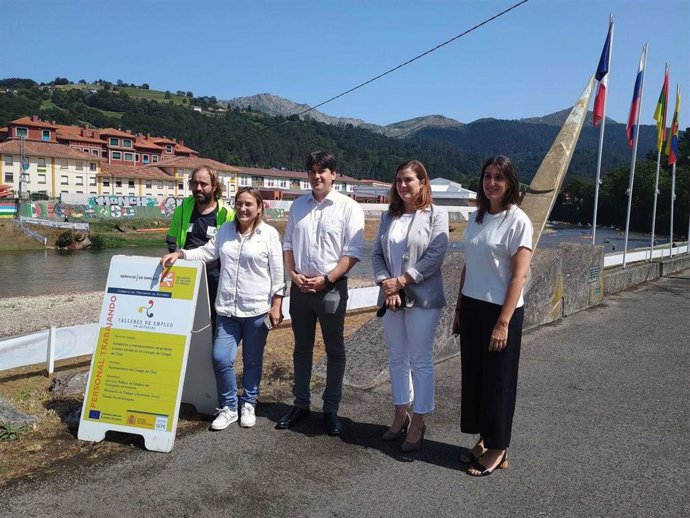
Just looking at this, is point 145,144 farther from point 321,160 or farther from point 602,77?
point 321,160

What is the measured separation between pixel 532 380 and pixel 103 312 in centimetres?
376

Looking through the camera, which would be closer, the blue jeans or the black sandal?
the black sandal

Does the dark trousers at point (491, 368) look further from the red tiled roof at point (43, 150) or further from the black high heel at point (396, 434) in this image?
the red tiled roof at point (43, 150)

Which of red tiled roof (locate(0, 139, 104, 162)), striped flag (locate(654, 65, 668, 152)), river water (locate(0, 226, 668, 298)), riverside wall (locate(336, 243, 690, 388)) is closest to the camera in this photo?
riverside wall (locate(336, 243, 690, 388))

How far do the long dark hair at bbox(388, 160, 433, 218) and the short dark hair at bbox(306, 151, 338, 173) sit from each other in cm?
47

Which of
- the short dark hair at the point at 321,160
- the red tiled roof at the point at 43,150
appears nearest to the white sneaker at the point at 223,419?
the short dark hair at the point at 321,160

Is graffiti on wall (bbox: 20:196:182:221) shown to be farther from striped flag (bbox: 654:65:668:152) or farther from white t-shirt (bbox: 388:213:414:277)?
white t-shirt (bbox: 388:213:414:277)

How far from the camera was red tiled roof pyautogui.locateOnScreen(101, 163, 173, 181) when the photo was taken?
72688mm

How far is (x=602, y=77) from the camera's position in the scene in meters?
12.3

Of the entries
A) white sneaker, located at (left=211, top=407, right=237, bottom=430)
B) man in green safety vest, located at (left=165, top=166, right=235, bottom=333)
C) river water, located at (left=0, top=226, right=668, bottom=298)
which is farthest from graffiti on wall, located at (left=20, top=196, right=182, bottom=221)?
white sneaker, located at (left=211, top=407, right=237, bottom=430)

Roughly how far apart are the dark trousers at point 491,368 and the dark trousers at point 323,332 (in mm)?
883

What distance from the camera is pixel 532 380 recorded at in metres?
5.36

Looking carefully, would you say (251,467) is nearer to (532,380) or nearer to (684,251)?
(532,380)

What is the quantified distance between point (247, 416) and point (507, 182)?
2355 millimetres
